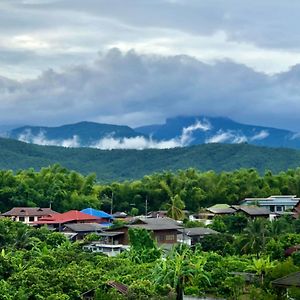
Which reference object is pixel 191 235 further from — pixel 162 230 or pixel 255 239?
pixel 255 239

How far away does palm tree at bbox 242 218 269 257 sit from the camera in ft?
144

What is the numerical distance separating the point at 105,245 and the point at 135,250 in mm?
5759

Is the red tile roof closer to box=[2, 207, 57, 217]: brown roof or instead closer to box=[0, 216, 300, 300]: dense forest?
box=[2, 207, 57, 217]: brown roof

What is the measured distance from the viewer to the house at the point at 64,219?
6031cm

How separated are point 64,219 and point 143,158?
9366 cm

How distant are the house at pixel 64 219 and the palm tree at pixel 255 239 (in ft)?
67.1

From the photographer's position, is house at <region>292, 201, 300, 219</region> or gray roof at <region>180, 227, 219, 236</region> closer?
gray roof at <region>180, 227, 219, 236</region>

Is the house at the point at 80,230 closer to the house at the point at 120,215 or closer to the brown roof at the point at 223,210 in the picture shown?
the house at the point at 120,215

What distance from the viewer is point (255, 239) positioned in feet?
144

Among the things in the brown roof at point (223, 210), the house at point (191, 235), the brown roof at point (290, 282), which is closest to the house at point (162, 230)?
the house at point (191, 235)

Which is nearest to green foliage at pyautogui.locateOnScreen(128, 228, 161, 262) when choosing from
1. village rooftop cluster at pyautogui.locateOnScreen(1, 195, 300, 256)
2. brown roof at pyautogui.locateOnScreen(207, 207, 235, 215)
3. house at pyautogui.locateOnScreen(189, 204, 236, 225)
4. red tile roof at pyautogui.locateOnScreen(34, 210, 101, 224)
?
village rooftop cluster at pyautogui.locateOnScreen(1, 195, 300, 256)

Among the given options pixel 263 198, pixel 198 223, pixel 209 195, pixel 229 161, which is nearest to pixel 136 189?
Answer: pixel 209 195

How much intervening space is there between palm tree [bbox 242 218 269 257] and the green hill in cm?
8029

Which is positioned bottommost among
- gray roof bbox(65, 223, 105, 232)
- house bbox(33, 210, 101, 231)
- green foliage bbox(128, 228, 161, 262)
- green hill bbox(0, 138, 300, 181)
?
green foliage bbox(128, 228, 161, 262)
